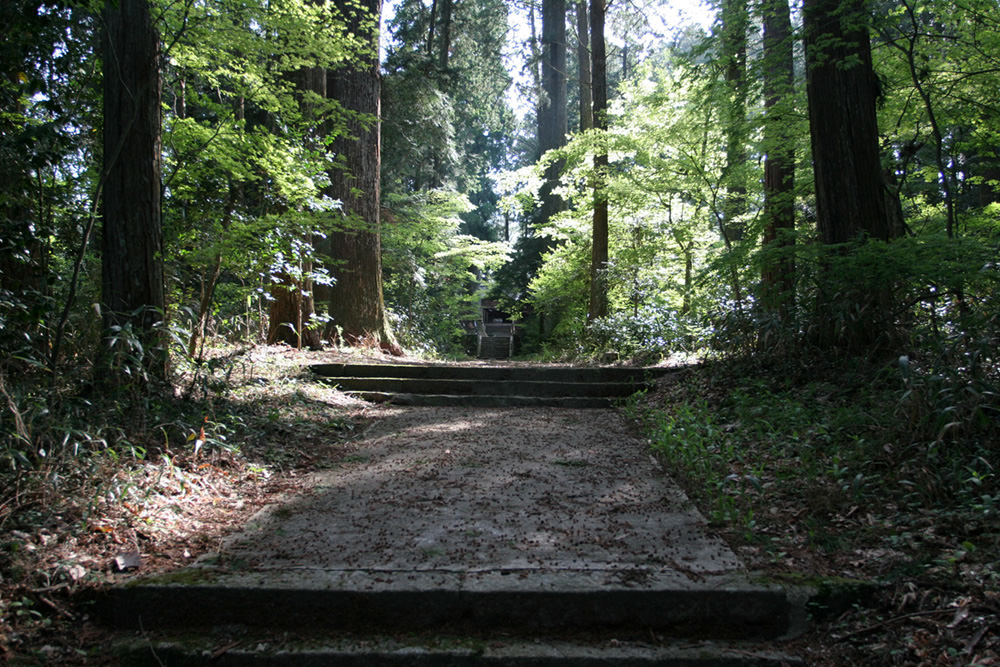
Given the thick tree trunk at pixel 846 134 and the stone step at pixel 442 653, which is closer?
the stone step at pixel 442 653

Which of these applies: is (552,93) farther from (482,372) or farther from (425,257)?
(482,372)

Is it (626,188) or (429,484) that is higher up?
(626,188)

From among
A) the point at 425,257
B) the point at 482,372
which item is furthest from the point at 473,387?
the point at 425,257

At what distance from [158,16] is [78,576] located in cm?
430

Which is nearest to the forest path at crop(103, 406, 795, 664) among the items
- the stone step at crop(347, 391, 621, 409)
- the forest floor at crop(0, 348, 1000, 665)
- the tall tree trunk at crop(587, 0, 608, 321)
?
the forest floor at crop(0, 348, 1000, 665)

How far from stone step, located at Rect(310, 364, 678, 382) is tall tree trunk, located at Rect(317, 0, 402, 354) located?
1940mm

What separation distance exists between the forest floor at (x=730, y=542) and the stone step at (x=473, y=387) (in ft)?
9.07

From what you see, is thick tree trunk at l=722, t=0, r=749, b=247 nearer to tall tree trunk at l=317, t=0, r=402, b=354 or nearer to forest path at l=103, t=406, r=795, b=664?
forest path at l=103, t=406, r=795, b=664

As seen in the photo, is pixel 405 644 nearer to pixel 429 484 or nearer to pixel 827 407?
pixel 429 484

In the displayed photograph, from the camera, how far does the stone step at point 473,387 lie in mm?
7094

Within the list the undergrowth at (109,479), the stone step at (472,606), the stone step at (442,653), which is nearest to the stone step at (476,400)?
the undergrowth at (109,479)

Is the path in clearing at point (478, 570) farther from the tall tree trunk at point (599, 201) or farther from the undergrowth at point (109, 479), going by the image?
the tall tree trunk at point (599, 201)

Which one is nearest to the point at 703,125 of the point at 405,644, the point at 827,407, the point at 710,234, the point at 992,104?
the point at 710,234

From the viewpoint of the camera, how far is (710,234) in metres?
11.0
